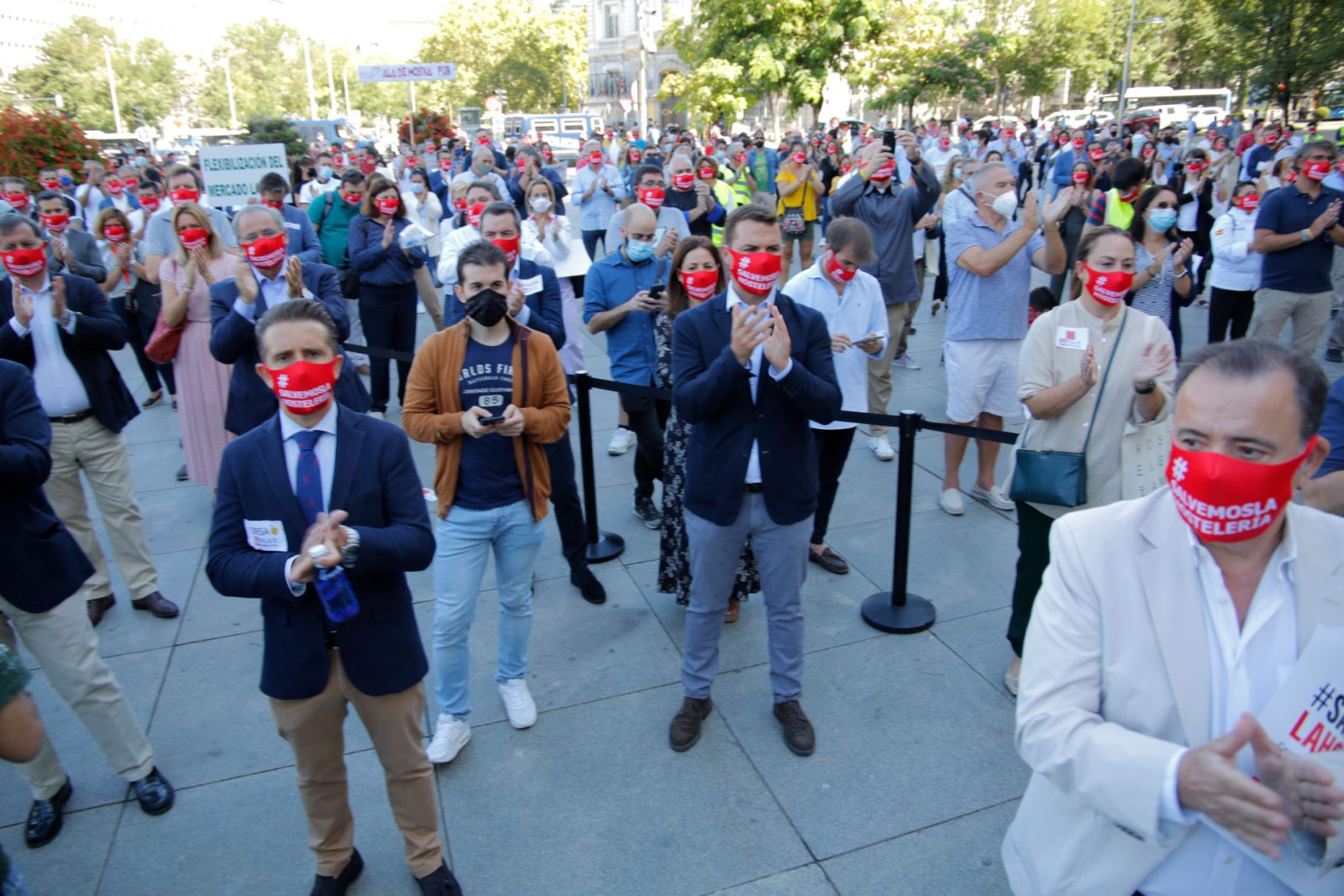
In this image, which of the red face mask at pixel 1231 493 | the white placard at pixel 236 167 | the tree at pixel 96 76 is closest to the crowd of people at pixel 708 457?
the red face mask at pixel 1231 493

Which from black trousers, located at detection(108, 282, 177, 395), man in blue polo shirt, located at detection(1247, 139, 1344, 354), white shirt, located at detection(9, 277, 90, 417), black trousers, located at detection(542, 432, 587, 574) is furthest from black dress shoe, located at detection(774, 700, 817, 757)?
black trousers, located at detection(108, 282, 177, 395)

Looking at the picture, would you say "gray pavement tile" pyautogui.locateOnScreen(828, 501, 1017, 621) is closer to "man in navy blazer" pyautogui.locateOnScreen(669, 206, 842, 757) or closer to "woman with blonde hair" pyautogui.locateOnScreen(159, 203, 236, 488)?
"man in navy blazer" pyautogui.locateOnScreen(669, 206, 842, 757)

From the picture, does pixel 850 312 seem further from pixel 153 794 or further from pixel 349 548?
pixel 153 794

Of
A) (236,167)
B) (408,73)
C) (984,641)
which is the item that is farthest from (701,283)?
(408,73)

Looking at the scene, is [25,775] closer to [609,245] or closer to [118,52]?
[609,245]

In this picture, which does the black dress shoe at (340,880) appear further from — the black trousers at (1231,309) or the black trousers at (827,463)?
the black trousers at (1231,309)

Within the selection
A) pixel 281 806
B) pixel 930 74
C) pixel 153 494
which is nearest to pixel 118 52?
pixel 930 74

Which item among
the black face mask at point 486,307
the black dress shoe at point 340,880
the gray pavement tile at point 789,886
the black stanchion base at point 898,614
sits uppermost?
the black face mask at point 486,307

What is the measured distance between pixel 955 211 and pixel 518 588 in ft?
12.9

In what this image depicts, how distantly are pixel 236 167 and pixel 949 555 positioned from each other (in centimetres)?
1048

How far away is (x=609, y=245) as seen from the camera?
726cm

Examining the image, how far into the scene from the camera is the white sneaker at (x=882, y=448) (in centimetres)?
A: 713

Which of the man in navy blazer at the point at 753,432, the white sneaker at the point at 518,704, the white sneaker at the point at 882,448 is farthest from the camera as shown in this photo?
the white sneaker at the point at 882,448

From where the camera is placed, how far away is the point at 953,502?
6117 mm
